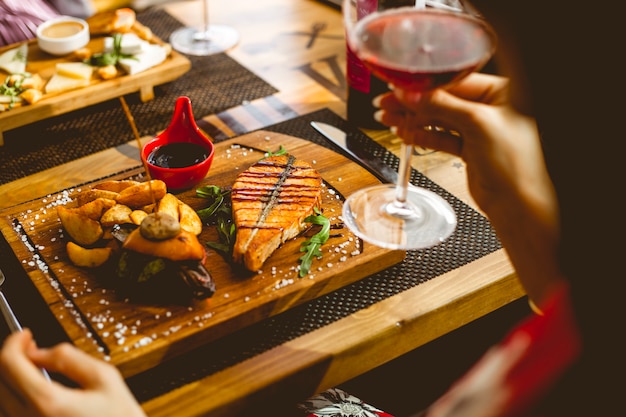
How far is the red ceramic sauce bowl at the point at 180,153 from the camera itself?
1350mm

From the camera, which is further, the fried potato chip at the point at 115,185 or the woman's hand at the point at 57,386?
the fried potato chip at the point at 115,185

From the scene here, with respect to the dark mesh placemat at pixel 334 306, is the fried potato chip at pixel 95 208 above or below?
above

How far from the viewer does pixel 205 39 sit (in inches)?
88.5

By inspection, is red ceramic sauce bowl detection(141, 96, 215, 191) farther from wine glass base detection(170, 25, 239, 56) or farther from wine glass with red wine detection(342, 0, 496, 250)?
wine glass base detection(170, 25, 239, 56)

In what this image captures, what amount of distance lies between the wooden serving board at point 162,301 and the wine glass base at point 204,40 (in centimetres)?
95

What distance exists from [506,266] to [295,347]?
467mm

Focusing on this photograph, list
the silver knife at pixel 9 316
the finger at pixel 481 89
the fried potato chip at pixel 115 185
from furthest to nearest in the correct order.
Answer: the fried potato chip at pixel 115 185, the finger at pixel 481 89, the silver knife at pixel 9 316

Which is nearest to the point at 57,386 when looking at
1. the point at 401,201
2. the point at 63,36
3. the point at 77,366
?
the point at 77,366

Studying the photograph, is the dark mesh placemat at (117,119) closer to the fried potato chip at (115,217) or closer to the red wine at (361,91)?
the red wine at (361,91)

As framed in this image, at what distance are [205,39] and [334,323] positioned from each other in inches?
54.7

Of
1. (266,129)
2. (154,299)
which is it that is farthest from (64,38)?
Answer: (154,299)

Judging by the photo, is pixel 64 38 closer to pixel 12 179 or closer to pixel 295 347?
pixel 12 179

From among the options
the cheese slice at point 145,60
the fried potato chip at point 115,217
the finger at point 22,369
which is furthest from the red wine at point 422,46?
the cheese slice at point 145,60

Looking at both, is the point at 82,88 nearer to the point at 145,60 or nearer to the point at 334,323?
the point at 145,60
